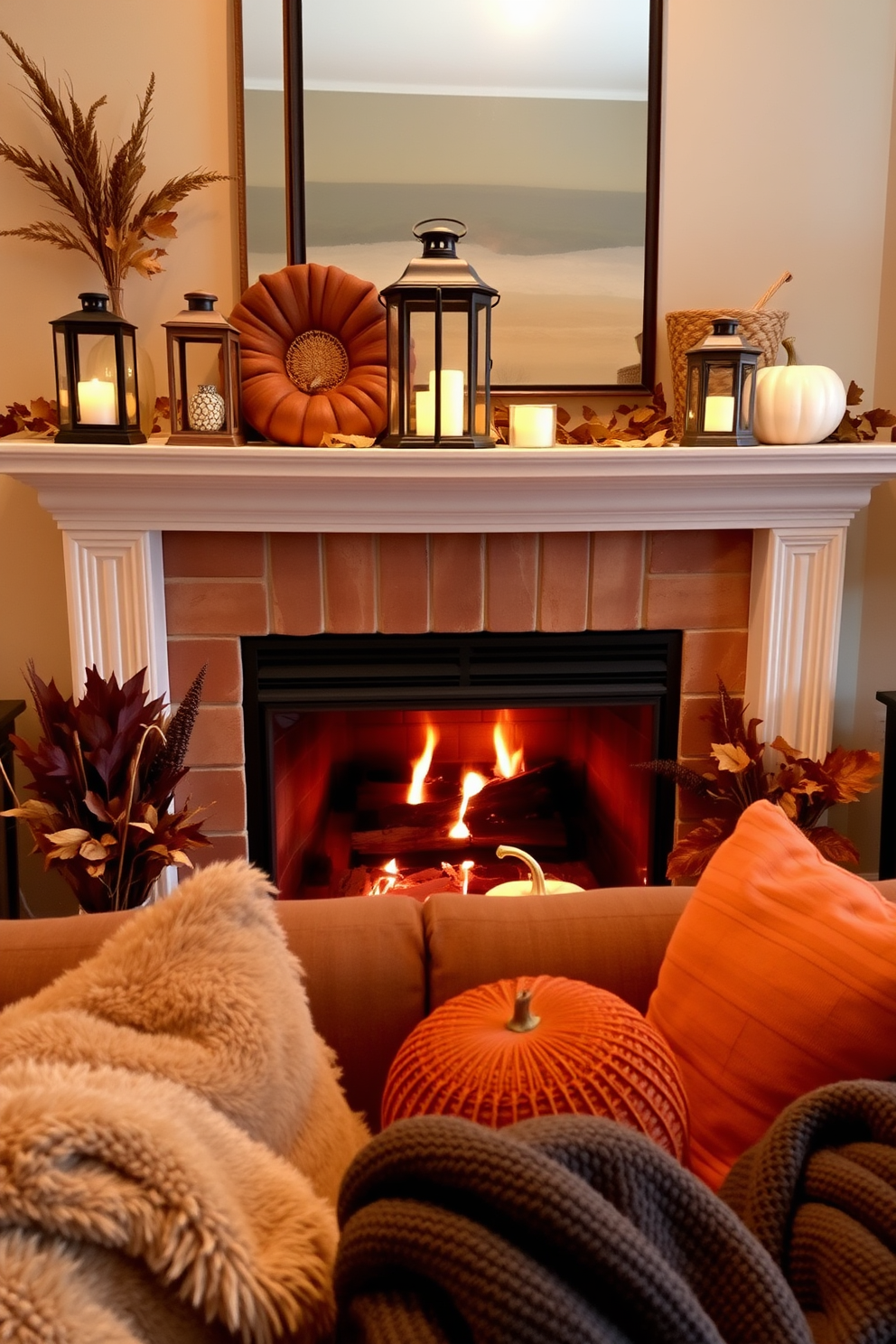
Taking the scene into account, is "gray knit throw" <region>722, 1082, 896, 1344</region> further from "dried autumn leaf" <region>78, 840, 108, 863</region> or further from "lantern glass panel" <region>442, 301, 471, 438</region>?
"lantern glass panel" <region>442, 301, 471, 438</region>

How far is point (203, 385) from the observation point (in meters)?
2.08

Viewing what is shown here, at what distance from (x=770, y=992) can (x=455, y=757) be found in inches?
67.2

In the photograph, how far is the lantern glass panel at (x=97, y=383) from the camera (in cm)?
197

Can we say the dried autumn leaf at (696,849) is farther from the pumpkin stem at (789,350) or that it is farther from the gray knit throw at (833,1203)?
the gray knit throw at (833,1203)

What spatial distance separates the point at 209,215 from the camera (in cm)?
218

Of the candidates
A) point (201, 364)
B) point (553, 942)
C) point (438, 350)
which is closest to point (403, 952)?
point (553, 942)

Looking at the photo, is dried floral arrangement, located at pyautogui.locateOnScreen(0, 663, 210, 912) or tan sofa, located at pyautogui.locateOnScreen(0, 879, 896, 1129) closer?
tan sofa, located at pyautogui.locateOnScreen(0, 879, 896, 1129)

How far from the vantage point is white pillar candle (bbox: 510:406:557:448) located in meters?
2.08

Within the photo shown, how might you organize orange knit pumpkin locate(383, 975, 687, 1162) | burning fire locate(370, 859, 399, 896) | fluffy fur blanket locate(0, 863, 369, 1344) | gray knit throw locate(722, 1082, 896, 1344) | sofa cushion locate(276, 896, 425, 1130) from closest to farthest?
1. fluffy fur blanket locate(0, 863, 369, 1344)
2. gray knit throw locate(722, 1082, 896, 1344)
3. orange knit pumpkin locate(383, 975, 687, 1162)
4. sofa cushion locate(276, 896, 425, 1130)
5. burning fire locate(370, 859, 399, 896)

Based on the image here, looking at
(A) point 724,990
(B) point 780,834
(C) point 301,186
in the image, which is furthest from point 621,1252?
(C) point 301,186

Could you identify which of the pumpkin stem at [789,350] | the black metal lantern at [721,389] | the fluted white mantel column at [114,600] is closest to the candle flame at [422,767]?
the fluted white mantel column at [114,600]

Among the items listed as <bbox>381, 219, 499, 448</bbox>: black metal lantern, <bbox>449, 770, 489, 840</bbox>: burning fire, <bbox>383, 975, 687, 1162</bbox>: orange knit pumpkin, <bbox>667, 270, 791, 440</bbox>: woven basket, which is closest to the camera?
<bbox>383, 975, 687, 1162</bbox>: orange knit pumpkin

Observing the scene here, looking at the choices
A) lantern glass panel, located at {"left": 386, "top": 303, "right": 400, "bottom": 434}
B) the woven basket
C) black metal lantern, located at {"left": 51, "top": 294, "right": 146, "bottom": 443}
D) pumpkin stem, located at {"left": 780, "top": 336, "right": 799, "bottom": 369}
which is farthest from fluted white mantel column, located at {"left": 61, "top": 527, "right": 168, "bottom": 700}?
pumpkin stem, located at {"left": 780, "top": 336, "right": 799, "bottom": 369}

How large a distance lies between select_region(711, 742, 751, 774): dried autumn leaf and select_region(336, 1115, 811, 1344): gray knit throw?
1542 millimetres
